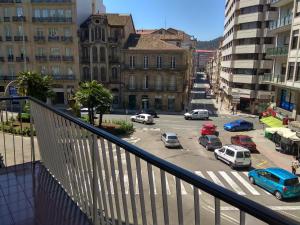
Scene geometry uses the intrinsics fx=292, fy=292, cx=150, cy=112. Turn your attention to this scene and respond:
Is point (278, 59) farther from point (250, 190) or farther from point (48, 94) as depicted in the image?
point (48, 94)

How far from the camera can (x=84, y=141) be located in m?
3.32

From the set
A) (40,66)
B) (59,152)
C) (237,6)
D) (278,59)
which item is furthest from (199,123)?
(59,152)

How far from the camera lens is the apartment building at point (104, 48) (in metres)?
44.9

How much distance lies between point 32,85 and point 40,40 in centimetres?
2039

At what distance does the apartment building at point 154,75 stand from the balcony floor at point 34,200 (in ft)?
130

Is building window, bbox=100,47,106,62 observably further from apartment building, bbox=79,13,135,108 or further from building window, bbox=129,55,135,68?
building window, bbox=129,55,135,68

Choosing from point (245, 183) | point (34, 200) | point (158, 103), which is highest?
point (34, 200)

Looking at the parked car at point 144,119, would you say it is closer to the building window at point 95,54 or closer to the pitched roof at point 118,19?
the building window at point 95,54

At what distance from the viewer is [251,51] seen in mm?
44219

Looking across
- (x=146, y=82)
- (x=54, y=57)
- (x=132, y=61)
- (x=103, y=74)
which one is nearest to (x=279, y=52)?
(x=146, y=82)

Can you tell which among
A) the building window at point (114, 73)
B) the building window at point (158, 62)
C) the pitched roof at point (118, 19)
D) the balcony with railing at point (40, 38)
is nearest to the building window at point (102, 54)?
the building window at point (114, 73)

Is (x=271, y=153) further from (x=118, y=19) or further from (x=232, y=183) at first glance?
(x=118, y=19)

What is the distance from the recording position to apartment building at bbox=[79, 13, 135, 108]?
4491 cm

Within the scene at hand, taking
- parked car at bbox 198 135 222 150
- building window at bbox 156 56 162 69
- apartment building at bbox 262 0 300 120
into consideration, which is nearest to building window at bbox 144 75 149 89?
building window at bbox 156 56 162 69
